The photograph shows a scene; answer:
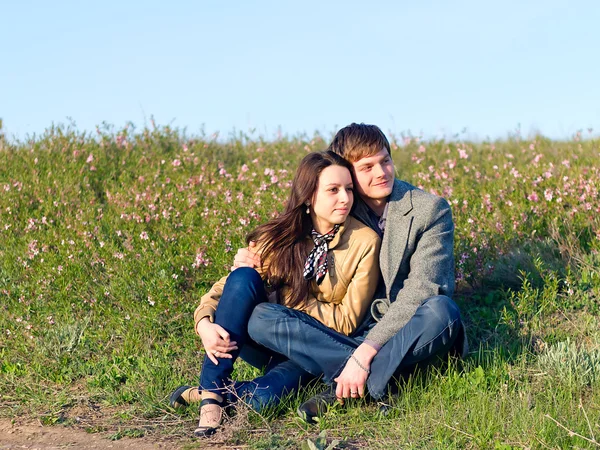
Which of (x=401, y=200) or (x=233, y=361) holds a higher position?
(x=401, y=200)

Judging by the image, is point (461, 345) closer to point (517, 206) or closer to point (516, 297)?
point (516, 297)

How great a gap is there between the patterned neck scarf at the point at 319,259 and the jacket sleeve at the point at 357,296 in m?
0.17

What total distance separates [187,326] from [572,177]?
4384 mm

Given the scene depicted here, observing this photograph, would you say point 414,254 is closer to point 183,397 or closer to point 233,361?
point 233,361

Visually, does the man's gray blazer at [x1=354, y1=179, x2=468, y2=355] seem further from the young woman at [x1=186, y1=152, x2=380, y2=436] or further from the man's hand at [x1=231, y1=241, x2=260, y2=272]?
the man's hand at [x1=231, y1=241, x2=260, y2=272]

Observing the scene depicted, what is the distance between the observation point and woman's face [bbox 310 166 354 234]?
5027mm

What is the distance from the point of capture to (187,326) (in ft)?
21.7

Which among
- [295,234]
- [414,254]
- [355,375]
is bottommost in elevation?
[355,375]

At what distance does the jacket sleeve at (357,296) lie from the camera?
5043 millimetres

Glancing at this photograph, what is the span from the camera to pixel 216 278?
23.0ft

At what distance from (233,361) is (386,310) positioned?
3.55ft

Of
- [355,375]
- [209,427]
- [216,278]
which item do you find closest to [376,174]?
[355,375]

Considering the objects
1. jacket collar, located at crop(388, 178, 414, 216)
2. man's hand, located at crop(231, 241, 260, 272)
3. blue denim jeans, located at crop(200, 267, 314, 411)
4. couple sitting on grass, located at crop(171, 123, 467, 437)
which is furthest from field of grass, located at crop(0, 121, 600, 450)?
jacket collar, located at crop(388, 178, 414, 216)

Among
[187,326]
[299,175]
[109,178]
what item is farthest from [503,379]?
[109,178]
